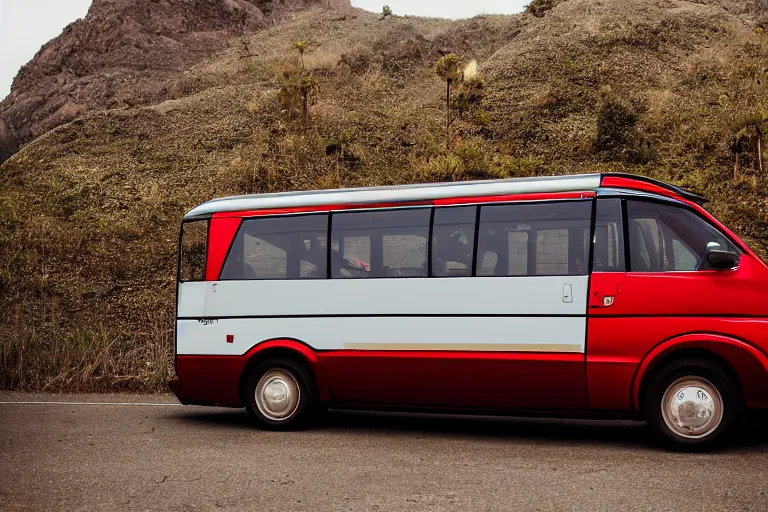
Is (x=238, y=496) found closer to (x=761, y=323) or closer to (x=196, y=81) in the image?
(x=761, y=323)

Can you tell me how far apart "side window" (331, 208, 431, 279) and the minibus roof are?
18 cm

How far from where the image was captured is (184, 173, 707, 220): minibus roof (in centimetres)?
929

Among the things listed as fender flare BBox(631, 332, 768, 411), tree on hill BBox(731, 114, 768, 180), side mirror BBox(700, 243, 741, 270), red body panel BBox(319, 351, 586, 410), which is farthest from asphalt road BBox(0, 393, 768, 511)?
tree on hill BBox(731, 114, 768, 180)

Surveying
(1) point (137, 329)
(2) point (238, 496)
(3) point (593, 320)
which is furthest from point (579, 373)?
(1) point (137, 329)

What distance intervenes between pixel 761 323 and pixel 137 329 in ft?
49.5

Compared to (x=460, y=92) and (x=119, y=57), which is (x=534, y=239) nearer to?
(x=460, y=92)

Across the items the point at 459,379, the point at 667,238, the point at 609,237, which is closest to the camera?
the point at 667,238

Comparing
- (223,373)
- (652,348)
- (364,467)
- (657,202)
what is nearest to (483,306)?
(652,348)

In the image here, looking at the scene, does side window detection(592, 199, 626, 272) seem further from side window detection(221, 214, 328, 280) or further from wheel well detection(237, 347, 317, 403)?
wheel well detection(237, 347, 317, 403)

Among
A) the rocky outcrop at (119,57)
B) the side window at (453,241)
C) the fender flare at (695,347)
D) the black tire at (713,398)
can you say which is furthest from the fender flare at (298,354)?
the rocky outcrop at (119,57)

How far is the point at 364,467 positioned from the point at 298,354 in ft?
9.04

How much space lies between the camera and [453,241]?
9867mm

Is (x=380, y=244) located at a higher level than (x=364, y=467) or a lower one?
higher

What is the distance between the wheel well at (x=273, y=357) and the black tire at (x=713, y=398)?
12.3ft
